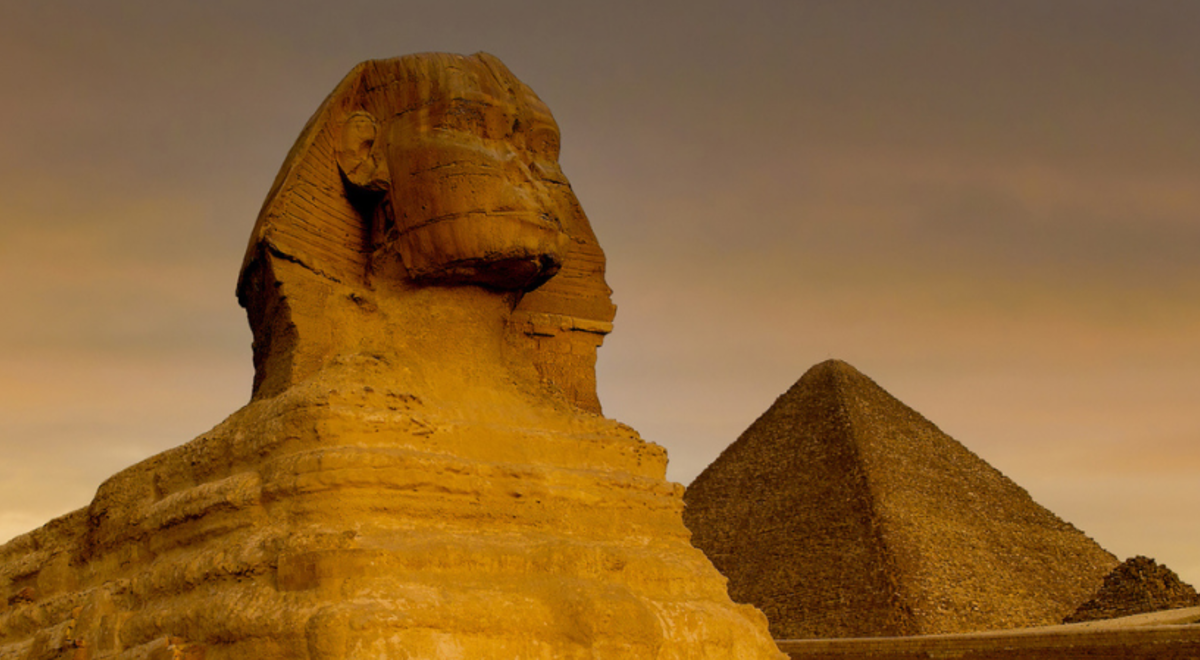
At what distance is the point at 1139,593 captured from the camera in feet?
157

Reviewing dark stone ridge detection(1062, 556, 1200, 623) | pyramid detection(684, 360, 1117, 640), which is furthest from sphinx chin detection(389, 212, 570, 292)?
pyramid detection(684, 360, 1117, 640)

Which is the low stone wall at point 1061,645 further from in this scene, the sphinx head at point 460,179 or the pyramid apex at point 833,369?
the pyramid apex at point 833,369

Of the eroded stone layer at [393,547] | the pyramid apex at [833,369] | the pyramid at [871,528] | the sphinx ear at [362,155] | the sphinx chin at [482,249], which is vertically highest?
the pyramid apex at [833,369]

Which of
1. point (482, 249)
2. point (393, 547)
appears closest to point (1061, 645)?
point (482, 249)

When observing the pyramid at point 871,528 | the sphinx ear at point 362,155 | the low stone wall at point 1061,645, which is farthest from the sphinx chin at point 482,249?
the pyramid at point 871,528

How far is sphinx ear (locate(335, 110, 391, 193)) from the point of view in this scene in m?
5.39

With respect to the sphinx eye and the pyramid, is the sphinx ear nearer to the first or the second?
the sphinx eye

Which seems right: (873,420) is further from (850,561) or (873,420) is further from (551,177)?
(551,177)

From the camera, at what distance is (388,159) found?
17.6 ft

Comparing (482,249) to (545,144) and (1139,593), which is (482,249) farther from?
(1139,593)

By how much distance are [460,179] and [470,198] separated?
3.0 inches

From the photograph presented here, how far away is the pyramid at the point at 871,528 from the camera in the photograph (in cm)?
5950

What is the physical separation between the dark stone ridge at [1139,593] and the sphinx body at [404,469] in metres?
44.5

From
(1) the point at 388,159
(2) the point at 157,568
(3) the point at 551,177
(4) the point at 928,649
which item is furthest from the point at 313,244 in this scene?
(4) the point at 928,649
